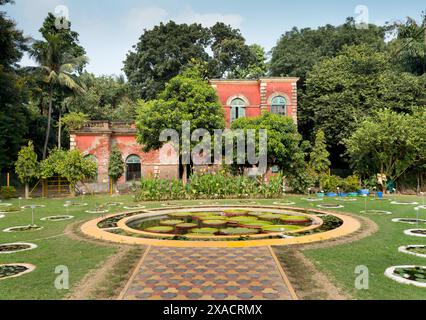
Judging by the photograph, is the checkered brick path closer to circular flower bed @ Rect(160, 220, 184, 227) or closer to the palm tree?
circular flower bed @ Rect(160, 220, 184, 227)

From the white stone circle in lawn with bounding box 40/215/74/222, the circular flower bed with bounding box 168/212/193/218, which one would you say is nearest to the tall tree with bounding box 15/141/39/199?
the white stone circle in lawn with bounding box 40/215/74/222

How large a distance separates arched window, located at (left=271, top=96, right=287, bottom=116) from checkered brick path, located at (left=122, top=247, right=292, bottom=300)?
2608 cm

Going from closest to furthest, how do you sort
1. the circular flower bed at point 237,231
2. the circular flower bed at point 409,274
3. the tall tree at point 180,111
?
the circular flower bed at point 409,274
the circular flower bed at point 237,231
the tall tree at point 180,111

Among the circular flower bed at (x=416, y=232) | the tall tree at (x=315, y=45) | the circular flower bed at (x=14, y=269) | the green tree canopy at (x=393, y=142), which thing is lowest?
the circular flower bed at (x=14, y=269)

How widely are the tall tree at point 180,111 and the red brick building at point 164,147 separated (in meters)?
5.62

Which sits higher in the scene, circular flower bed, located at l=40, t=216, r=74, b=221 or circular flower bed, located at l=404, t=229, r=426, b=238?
circular flower bed, located at l=404, t=229, r=426, b=238

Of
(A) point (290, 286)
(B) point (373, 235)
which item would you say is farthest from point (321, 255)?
(B) point (373, 235)

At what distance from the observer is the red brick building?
3077 cm

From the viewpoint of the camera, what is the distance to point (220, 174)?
884 inches

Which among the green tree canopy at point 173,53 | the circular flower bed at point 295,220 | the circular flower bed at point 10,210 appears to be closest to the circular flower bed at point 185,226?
the circular flower bed at point 295,220

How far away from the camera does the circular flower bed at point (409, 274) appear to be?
6012 millimetres

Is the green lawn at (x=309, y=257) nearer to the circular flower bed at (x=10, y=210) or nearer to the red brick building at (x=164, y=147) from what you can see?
the circular flower bed at (x=10, y=210)

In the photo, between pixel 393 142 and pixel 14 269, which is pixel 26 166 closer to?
pixel 14 269

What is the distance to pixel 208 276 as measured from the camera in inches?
250
